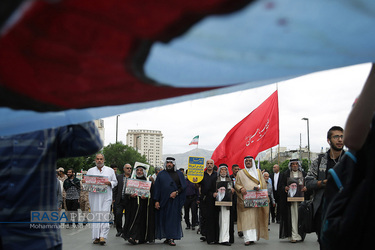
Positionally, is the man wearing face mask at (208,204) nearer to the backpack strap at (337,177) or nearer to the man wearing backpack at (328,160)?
the man wearing backpack at (328,160)

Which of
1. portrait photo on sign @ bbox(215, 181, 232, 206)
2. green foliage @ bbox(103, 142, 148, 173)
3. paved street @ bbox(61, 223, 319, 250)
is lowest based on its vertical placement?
paved street @ bbox(61, 223, 319, 250)

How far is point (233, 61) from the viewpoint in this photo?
1.50m

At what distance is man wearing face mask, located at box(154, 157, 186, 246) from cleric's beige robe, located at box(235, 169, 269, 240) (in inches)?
58.6

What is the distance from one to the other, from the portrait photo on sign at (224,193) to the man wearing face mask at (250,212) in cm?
23

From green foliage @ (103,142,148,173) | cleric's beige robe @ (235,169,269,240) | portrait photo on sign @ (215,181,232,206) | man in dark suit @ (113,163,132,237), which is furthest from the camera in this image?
green foliage @ (103,142,148,173)

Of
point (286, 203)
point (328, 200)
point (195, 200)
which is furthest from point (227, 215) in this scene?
point (328, 200)

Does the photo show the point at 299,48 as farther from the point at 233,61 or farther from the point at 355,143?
the point at 355,143

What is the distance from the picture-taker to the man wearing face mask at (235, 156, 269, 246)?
10609 mm

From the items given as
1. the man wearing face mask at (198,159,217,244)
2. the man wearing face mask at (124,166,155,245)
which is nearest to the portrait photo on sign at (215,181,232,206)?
the man wearing face mask at (198,159,217,244)

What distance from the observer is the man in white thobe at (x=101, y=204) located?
1008cm

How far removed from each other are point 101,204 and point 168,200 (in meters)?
1.76

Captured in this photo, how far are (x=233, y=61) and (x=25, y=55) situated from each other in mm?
704

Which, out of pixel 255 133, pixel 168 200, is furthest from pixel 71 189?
pixel 255 133

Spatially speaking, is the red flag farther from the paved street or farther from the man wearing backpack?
the man wearing backpack
